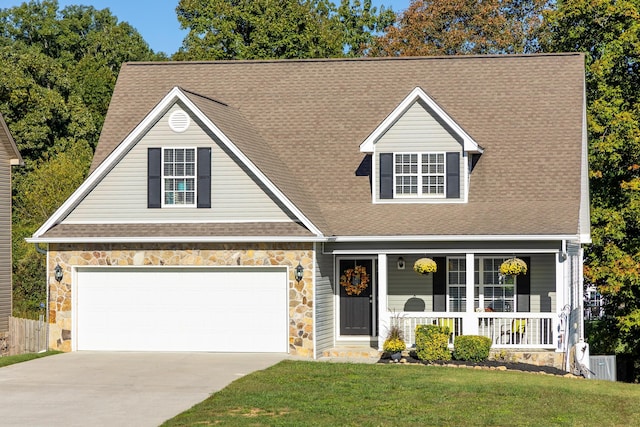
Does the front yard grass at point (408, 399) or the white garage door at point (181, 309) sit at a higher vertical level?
the white garage door at point (181, 309)

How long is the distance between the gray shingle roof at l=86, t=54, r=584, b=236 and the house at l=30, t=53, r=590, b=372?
3.5 inches

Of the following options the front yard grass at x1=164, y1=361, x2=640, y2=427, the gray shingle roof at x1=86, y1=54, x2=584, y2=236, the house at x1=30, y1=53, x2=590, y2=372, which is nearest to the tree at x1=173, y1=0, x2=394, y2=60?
the gray shingle roof at x1=86, y1=54, x2=584, y2=236

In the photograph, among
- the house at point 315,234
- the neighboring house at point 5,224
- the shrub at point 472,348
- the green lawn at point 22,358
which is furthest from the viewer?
the neighboring house at point 5,224

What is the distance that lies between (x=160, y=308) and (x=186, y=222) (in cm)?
230

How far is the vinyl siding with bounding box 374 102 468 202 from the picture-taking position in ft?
93.0

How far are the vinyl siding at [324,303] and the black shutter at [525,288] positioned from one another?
4.84 meters

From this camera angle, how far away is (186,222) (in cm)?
2688

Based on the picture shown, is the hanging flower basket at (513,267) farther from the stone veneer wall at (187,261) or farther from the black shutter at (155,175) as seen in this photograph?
the black shutter at (155,175)

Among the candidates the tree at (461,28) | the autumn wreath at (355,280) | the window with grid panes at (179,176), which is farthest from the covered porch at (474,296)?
the tree at (461,28)

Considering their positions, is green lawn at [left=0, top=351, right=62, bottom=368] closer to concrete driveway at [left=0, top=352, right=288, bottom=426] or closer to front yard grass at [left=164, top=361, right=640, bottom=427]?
concrete driveway at [left=0, top=352, right=288, bottom=426]

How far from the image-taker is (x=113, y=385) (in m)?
21.4

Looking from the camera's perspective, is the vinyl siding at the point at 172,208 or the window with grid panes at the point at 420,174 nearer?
the vinyl siding at the point at 172,208

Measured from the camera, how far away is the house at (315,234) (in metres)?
26.3

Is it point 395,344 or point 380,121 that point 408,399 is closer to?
point 395,344
